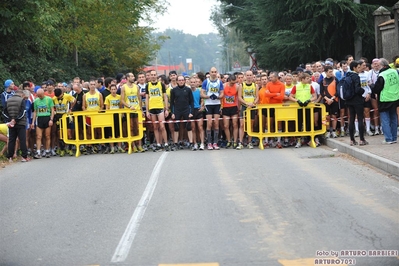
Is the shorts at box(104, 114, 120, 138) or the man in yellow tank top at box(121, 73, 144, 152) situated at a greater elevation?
the man in yellow tank top at box(121, 73, 144, 152)

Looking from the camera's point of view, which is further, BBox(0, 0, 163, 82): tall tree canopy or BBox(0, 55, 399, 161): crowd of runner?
BBox(0, 0, 163, 82): tall tree canopy

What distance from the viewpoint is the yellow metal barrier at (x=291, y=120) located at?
1972cm

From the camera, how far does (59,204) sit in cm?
1177

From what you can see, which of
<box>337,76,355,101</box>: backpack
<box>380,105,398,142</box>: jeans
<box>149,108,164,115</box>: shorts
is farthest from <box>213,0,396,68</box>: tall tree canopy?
<box>380,105,398,142</box>: jeans

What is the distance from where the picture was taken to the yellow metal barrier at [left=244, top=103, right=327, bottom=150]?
64.7 ft

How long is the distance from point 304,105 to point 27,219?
1065cm

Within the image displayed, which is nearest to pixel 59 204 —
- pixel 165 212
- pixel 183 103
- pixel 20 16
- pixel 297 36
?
pixel 165 212

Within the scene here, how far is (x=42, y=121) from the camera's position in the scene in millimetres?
19797

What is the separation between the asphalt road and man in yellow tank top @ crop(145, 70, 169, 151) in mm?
3169

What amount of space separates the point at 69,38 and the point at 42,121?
16.4 meters

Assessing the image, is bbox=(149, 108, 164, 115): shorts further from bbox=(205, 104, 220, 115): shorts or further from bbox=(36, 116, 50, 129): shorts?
bbox=(36, 116, 50, 129): shorts

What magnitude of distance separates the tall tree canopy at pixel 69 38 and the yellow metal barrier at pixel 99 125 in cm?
622

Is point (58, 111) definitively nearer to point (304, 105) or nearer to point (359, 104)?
point (304, 105)

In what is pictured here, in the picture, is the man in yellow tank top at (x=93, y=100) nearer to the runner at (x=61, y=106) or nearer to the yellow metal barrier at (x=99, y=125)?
the yellow metal barrier at (x=99, y=125)
